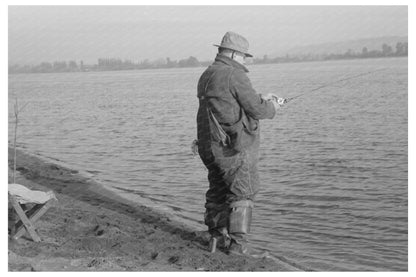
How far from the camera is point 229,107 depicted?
18.9 feet

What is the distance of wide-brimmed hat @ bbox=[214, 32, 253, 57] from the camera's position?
579 centimetres

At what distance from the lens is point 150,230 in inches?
281

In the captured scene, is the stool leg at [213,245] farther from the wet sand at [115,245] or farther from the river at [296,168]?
the river at [296,168]

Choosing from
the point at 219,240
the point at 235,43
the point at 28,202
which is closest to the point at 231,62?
the point at 235,43

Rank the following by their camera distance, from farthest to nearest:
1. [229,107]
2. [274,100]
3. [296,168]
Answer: [296,168] → [274,100] → [229,107]

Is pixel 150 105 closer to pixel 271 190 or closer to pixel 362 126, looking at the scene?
pixel 362 126

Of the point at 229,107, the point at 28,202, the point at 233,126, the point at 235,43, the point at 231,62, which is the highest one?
the point at 235,43

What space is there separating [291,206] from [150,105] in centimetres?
1957

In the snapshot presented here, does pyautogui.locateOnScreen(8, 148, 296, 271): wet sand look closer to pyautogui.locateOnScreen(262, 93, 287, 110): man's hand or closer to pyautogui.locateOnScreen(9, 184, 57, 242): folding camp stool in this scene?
pyautogui.locateOnScreen(9, 184, 57, 242): folding camp stool

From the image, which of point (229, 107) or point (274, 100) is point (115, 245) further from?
point (274, 100)

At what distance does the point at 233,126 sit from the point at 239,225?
0.98 meters

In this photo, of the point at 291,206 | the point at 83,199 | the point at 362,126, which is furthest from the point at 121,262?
the point at 362,126

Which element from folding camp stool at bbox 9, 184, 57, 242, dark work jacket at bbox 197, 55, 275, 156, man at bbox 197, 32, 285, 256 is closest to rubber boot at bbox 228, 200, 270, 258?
man at bbox 197, 32, 285, 256

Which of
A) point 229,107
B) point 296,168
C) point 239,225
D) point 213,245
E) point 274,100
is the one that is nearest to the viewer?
point 229,107
